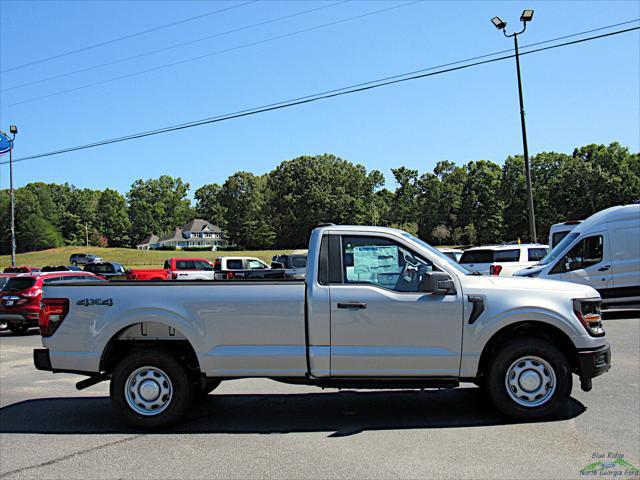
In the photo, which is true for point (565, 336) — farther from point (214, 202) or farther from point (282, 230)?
point (214, 202)

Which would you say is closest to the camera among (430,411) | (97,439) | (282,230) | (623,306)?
(97,439)

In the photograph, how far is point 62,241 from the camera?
4904 inches

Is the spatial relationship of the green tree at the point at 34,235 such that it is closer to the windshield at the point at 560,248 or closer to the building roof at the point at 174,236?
the building roof at the point at 174,236

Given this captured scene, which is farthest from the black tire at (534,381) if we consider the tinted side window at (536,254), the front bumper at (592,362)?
the tinted side window at (536,254)

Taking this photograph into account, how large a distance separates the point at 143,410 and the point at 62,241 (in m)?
132

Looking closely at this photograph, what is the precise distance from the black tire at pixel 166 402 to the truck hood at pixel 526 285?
3055mm

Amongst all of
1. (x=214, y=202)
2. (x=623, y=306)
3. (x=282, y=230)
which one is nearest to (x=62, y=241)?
(x=214, y=202)

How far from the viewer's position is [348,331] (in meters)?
5.41

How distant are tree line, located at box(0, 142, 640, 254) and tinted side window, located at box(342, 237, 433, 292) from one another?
80.6 m

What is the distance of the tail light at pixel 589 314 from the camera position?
551cm

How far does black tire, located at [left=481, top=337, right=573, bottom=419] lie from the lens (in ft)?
17.8

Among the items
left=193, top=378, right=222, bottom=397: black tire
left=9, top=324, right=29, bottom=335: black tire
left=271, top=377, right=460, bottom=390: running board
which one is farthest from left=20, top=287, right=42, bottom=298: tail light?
left=271, top=377, right=460, bottom=390: running board

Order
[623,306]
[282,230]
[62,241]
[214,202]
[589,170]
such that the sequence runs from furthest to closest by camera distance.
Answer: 1. [214,202]
2. [62,241]
3. [282,230]
4. [589,170]
5. [623,306]

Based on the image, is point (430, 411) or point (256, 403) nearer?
point (430, 411)
